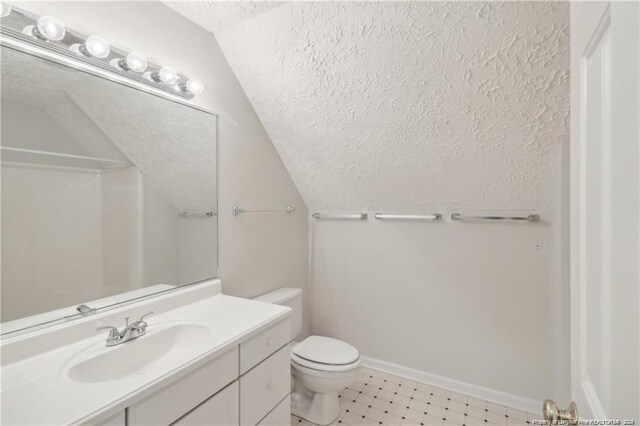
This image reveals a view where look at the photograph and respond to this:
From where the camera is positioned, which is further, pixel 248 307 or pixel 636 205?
pixel 248 307

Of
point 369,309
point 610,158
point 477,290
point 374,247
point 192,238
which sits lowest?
point 369,309

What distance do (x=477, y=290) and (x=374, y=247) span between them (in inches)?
29.5

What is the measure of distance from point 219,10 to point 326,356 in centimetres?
192

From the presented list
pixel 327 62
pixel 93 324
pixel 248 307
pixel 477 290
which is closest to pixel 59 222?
pixel 93 324

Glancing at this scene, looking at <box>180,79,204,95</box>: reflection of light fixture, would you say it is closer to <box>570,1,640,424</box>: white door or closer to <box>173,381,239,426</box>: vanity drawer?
<box>173,381,239,426</box>: vanity drawer

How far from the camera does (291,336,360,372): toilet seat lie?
1.71m

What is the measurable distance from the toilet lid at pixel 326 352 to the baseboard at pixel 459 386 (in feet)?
2.10

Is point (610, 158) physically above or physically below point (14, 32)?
below

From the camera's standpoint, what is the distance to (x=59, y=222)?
1.08m

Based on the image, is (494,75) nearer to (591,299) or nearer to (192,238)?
(591,299)

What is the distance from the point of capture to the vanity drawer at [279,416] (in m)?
1.29

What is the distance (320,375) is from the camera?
1.70 meters

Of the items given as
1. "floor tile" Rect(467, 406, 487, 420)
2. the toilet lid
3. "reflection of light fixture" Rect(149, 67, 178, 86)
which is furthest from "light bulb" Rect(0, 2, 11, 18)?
"floor tile" Rect(467, 406, 487, 420)

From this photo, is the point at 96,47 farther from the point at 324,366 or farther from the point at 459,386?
the point at 459,386
